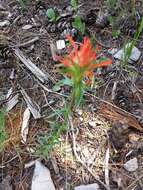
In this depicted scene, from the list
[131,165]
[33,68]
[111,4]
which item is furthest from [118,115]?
[111,4]

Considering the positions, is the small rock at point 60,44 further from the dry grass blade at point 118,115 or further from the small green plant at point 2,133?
the small green plant at point 2,133

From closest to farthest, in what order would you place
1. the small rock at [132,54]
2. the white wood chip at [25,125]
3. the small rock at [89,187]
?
the small rock at [89,187]
the white wood chip at [25,125]
the small rock at [132,54]

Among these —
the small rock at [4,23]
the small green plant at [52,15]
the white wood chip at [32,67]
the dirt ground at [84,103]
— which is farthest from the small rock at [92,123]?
the small rock at [4,23]

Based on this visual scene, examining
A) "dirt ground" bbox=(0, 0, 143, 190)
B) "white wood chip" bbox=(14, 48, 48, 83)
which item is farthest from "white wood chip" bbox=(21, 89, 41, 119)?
"white wood chip" bbox=(14, 48, 48, 83)

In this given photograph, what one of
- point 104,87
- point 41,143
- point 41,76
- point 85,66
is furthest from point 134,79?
point 85,66

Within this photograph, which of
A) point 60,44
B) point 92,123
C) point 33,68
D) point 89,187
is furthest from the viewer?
point 60,44

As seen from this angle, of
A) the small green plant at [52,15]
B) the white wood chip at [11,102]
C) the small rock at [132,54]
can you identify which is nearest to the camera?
the white wood chip at [11,102]

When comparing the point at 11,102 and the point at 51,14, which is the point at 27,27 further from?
the point at 11,102
